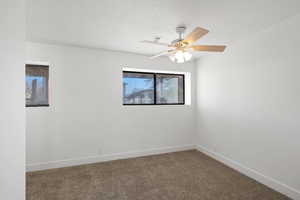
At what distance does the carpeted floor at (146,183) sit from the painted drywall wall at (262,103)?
37 cm

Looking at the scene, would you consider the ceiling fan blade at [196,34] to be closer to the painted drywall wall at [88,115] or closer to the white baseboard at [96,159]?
the painted drywall wall at [88,115]

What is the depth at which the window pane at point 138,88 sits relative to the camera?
3.46 metres

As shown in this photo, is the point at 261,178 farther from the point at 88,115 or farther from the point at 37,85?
the point at 37,85

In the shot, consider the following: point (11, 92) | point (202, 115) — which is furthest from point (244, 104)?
point (11, 92)

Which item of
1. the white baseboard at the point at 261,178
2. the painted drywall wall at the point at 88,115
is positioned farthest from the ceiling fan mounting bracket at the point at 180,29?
the white baseboard at the point at 261,178

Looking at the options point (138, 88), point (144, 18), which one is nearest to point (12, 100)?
point (144, 18)

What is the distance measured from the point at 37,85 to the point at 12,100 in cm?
238

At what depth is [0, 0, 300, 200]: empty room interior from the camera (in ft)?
5.43

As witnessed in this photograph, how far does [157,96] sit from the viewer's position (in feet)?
12.3

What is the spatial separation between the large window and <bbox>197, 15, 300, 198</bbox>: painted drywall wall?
94cm

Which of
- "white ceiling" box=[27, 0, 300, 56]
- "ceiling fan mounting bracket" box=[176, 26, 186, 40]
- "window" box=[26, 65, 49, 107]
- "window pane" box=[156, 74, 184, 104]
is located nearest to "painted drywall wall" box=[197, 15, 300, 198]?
"white ceiling" box=[27, 0, 300, 56]

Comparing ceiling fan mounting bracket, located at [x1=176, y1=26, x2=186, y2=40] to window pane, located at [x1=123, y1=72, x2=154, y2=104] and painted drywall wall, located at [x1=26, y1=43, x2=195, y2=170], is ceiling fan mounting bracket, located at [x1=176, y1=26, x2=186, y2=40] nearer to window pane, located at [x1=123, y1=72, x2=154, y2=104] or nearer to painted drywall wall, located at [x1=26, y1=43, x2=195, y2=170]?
painted drywall wall, located at [x1=26, y1=43, x2=195, y2=170]

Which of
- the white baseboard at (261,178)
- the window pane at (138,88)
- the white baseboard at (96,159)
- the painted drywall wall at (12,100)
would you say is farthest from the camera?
the window pane at (138,88)

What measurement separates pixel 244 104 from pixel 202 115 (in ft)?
3.83
